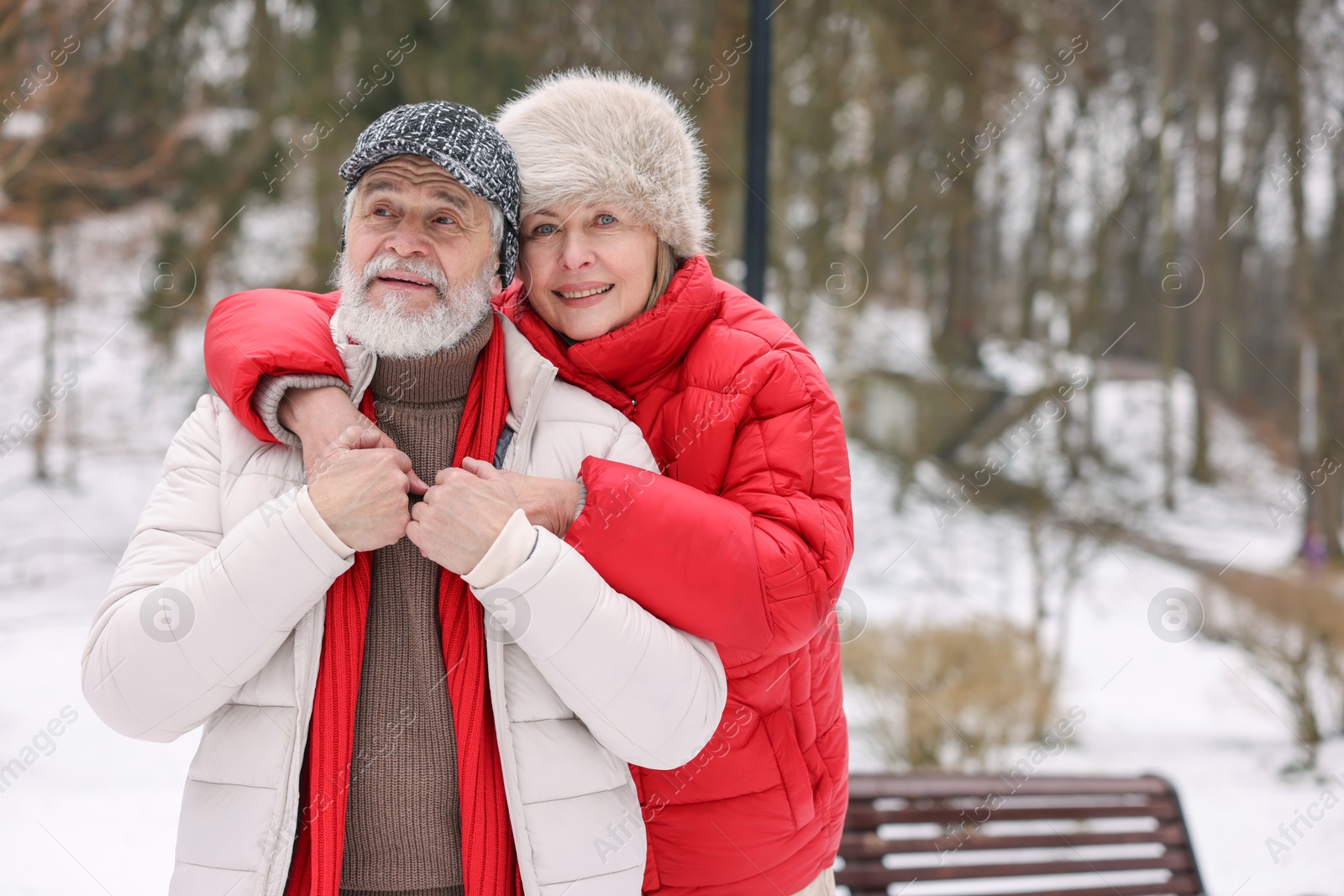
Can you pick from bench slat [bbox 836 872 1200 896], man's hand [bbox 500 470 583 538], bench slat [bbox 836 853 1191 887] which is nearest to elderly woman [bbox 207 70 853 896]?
man's hand [bbox 500 470 583 538]

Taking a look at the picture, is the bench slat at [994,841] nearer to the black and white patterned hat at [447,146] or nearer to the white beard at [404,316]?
the white beard at [404,316]

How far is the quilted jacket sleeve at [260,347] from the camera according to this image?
1.39 meters

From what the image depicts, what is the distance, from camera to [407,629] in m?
1.42

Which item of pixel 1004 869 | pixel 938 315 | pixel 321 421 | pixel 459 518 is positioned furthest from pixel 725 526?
pixel 938 315

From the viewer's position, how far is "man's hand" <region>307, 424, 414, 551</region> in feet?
4.19

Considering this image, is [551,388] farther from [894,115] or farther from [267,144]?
[894,115]

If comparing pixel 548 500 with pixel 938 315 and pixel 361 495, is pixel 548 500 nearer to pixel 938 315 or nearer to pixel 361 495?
pixel 361 495

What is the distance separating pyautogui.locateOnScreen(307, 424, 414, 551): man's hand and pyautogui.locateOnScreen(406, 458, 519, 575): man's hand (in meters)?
0.03

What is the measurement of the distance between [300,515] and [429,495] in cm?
17

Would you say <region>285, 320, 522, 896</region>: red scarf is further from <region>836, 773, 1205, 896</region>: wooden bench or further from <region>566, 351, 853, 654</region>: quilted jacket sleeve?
<region>836, 773, 1205, 896</region>: wooden bench

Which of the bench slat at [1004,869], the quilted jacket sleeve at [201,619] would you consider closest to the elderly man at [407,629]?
the quilted jacket sleeve at [201,619]

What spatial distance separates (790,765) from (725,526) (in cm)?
52

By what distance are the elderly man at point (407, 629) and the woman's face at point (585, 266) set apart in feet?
0.32

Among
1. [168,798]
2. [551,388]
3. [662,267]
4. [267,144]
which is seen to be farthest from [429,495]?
[267,144]
